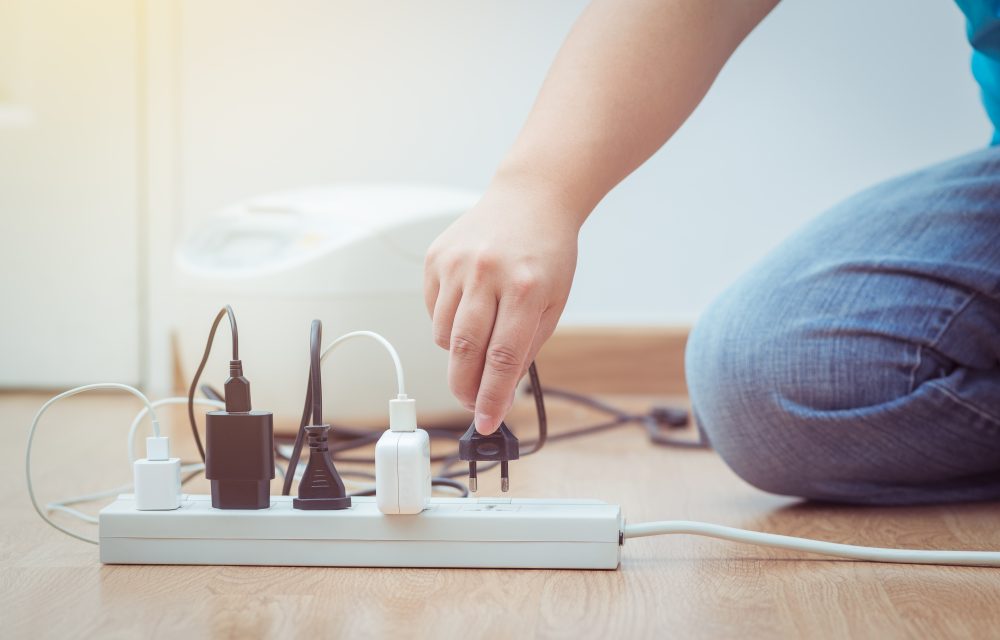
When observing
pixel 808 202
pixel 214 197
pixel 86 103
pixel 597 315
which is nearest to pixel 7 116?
pixel 86 103

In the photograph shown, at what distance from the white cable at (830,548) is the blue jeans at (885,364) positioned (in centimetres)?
18

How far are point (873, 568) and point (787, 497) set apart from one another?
0.26m

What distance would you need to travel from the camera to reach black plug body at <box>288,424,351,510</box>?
61cm

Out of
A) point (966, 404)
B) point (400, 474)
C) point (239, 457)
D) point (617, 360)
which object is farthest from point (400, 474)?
point (617, 360)

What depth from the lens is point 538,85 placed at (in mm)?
1746

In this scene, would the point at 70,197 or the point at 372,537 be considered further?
the point at 70,197

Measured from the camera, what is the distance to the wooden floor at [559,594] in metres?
0.50

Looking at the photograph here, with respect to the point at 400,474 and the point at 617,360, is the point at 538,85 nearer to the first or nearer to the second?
the point at 617,360

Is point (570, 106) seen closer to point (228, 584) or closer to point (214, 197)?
point (228, 584)

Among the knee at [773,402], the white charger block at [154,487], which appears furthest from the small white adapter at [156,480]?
the knee at [773,402]

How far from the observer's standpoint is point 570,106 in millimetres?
618

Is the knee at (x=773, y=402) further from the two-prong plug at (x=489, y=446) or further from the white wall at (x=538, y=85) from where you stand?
the white wall at (x=538, y=85)

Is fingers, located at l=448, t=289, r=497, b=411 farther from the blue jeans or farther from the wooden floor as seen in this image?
the blue jeans

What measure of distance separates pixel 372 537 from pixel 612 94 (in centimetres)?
31
